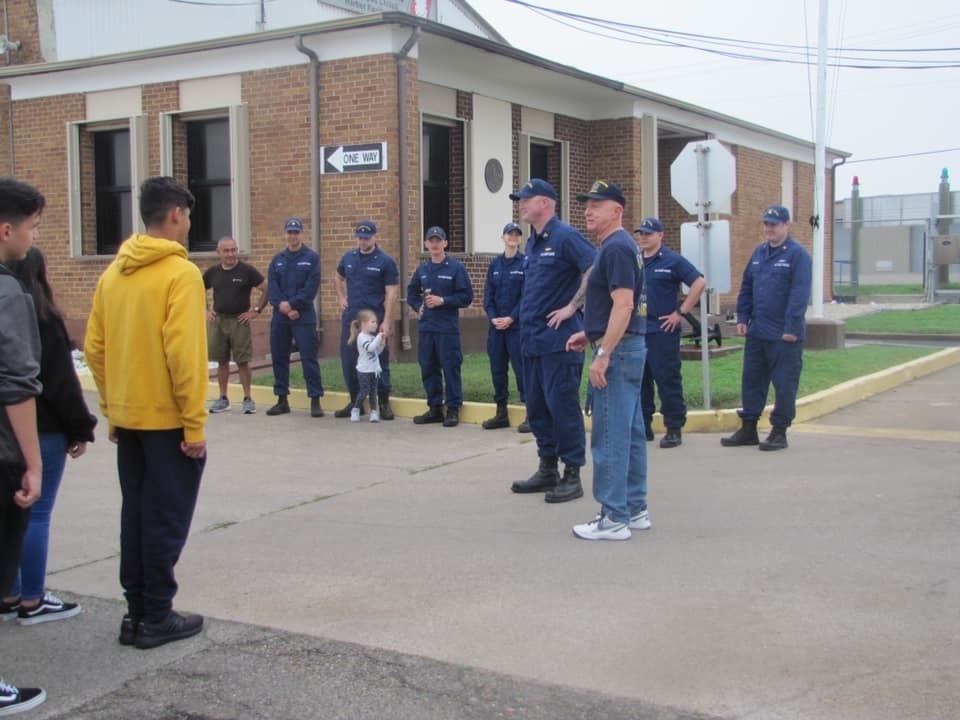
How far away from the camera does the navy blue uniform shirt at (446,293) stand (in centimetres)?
1030

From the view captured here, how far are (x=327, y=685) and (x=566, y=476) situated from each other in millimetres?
3273

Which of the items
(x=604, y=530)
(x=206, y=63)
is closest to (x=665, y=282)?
(x=604, y=530)

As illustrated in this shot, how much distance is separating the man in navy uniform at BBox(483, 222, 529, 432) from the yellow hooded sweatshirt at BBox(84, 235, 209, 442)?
555 centimetres

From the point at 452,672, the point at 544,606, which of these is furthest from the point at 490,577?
the point at 452,672

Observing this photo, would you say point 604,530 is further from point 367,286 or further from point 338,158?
point 338,158

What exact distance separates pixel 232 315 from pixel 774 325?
577 centimetres

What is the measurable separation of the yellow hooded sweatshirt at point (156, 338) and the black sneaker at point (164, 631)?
0.83 meters

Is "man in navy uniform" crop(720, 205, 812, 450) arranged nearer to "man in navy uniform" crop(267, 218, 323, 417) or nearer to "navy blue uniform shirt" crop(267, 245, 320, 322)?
"man in navy uniform" crop(267, 218, 323, 417)

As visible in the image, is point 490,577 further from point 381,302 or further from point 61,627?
point 381,302

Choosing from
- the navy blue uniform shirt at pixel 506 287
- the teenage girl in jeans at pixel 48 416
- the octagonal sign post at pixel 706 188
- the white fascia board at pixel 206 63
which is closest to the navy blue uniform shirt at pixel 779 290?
the octagonal sign post at pixel 706 188

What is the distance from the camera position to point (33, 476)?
12.4ft

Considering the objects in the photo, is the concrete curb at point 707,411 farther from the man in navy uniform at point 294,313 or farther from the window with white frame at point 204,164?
the window with white frame at point 204,164

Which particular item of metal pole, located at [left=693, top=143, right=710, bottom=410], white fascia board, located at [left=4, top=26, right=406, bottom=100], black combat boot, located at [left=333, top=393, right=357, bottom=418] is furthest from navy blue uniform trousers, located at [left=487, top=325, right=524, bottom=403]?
white fascia board, located at [left=4, top=26, right=406, bottom=100]

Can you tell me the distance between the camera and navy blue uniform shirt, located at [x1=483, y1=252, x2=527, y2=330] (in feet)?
32.1
